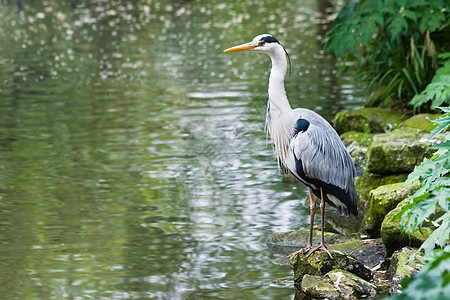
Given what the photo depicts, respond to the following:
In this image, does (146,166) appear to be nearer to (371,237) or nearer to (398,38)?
(371,237)

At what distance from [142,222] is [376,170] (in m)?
2.36

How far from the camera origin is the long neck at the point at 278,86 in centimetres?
605

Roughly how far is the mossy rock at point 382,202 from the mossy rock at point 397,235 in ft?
1.57

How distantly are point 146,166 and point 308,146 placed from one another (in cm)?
340

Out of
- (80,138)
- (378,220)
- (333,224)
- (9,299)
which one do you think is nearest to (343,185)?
(378,220)

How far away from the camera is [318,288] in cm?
534

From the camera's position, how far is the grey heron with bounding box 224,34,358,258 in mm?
5941

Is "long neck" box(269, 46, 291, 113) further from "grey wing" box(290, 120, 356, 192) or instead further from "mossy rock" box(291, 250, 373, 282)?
"mossy rock" box(291, 250, 373, 282)

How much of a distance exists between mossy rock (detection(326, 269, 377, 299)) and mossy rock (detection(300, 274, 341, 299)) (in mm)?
39

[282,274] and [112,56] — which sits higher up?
[112,56]

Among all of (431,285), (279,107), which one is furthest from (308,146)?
(431,285)

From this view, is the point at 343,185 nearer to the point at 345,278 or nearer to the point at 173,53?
the point at 345,278

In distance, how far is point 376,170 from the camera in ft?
24.2

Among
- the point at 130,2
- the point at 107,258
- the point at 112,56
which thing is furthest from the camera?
the point at 130,2
